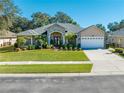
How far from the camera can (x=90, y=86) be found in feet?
38.8

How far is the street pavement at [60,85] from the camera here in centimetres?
1098

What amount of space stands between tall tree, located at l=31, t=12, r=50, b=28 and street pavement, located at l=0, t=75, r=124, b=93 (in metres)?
63.6

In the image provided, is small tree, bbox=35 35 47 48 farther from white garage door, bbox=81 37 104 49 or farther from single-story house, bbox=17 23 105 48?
white garage door, bbox=81 37 104 49

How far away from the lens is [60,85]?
12.1m

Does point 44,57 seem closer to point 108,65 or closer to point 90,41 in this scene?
point 108,65

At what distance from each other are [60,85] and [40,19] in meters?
69.3

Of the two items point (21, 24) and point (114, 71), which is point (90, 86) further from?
point (21, 24)

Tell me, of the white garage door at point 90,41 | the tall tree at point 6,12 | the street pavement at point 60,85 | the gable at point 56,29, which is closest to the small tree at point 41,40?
the gable at point 56,29

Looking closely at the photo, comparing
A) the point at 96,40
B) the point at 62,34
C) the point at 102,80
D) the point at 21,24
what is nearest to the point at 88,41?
the point at 96,40

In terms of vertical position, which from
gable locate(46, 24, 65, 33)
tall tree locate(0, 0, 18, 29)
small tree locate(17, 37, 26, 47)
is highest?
tall tree locate(0, 0, 18, 29)

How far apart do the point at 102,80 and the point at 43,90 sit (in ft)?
14.2

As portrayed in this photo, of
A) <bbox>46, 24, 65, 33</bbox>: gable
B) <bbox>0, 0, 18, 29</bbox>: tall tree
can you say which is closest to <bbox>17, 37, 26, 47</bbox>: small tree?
<bbox>0, 0, 18, 29</bbox>: tall tree

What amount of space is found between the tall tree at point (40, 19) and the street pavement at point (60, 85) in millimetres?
63621

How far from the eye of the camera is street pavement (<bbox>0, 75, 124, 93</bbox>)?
11.0 m
